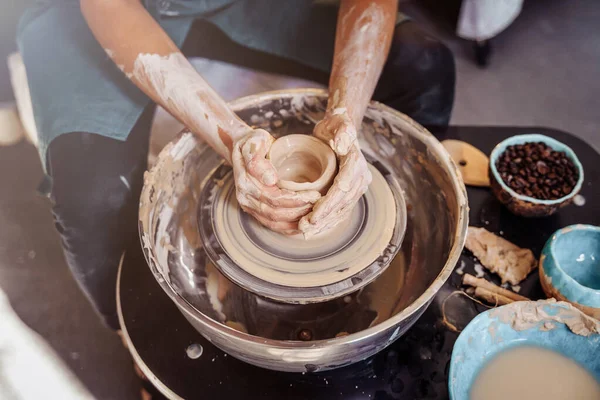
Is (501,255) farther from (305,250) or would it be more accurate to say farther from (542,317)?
(305,250)

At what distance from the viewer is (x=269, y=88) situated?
2.14 metres

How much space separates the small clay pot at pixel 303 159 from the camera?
118cm

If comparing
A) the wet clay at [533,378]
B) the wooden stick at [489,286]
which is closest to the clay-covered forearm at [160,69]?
the wooden stick at [489,286]

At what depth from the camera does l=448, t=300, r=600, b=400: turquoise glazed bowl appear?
3.68 feet

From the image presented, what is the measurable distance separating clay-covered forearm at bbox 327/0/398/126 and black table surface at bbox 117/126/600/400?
1.90 feet

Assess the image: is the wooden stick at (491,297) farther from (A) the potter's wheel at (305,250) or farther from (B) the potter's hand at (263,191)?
(B) the potter's hand at (263,191)

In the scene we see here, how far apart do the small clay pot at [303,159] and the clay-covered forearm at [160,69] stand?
0.14m

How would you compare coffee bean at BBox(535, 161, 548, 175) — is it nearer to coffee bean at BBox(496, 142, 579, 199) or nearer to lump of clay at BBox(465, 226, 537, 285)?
coffee bean at BBox(496, 142, 579, 199)

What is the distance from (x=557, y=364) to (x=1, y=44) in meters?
2.04

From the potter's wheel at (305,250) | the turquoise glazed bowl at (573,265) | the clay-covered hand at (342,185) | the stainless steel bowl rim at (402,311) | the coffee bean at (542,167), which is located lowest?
the turquoise glazed bowl at (573,265)

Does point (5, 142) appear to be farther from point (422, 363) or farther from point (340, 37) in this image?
point (422, 363)

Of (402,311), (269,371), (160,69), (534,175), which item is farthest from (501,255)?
(160,69)

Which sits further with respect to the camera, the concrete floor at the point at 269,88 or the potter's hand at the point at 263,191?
the concrete floor at the point at 269,88

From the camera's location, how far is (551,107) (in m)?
2.77
